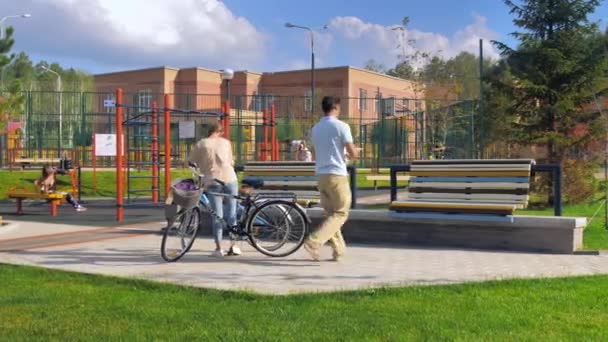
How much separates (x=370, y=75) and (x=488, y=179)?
194 ft

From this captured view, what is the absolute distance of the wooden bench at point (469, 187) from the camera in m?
8.96

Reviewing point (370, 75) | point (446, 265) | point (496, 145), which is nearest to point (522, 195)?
point (446, 265)

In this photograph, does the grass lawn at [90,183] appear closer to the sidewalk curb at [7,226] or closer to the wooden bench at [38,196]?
the wooden bench at [38,196]

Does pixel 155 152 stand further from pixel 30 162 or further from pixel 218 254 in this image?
pixel 30 162

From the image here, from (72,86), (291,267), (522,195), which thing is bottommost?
(291,267)

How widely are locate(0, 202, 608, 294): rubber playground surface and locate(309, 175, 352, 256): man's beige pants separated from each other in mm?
283

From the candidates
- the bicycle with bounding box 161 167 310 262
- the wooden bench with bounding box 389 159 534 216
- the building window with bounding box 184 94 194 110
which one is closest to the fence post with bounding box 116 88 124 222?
the bicycle with bounding box 161 167 310 262

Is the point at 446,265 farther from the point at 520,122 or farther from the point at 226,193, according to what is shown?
the point at 520,122

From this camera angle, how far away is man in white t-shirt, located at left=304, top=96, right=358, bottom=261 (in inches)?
308

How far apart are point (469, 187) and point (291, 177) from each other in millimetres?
3133

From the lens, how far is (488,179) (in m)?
9.23

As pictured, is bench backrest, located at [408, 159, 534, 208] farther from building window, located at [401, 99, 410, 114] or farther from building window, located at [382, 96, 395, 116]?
building window, located at [382, 96, 395, 116]

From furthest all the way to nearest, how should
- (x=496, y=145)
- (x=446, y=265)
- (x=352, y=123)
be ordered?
(x=352, y=123)
(x=496, y=145)
(x=446, y=265)

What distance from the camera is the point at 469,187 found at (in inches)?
368
